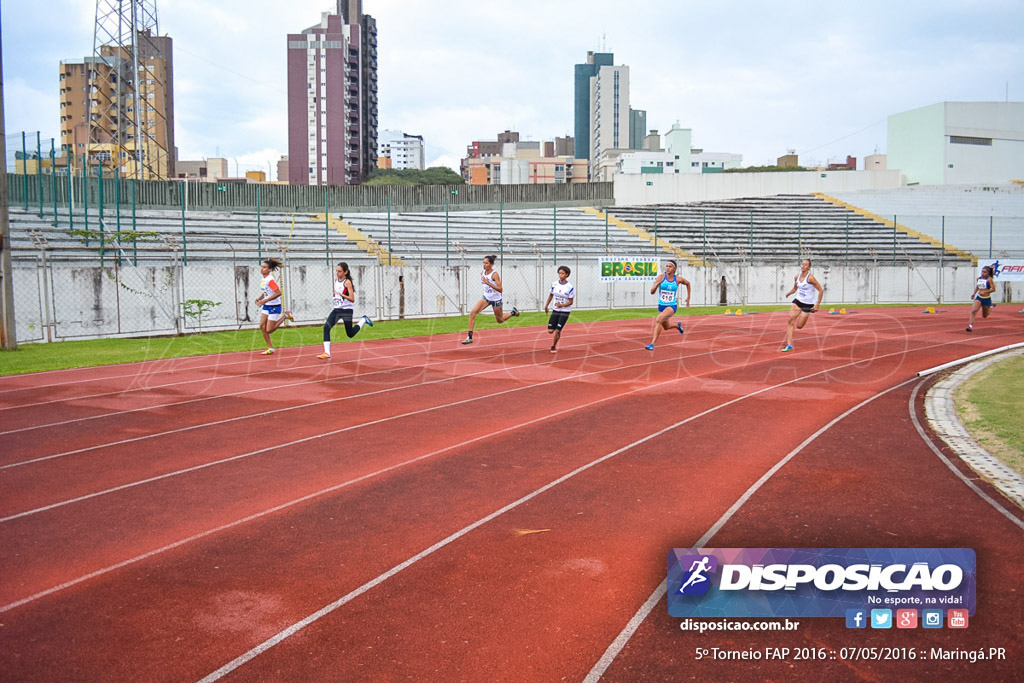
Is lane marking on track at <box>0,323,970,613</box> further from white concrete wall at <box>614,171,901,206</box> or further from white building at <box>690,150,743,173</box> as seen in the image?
white building at <box>690,150,743,173</box>

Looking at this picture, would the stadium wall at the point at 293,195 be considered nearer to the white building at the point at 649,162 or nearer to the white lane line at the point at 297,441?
the white lane line at the point at 297,441

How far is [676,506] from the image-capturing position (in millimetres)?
6395

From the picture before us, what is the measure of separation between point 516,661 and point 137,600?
2.33m

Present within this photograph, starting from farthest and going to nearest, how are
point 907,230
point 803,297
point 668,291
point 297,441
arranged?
1. point 907,230
2. point 803,297
3. point 668,291
4. point 297,441

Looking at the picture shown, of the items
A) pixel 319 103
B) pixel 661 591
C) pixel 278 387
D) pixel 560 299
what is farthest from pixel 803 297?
pixel 319 103

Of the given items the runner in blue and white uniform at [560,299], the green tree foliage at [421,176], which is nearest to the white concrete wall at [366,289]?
the runner in blue and white uniform at [560,299]

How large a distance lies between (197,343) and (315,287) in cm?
569

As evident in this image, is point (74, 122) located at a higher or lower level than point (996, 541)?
higher

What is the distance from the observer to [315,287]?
76.6 feet

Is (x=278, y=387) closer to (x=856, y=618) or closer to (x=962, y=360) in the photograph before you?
(x=856, y=618)

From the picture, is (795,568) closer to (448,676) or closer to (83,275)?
(448,676)

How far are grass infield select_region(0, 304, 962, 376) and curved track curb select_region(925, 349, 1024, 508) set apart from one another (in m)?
8.37

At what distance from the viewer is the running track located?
412cm

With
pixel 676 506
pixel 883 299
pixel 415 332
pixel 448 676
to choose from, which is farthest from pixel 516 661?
pixel 883 299
